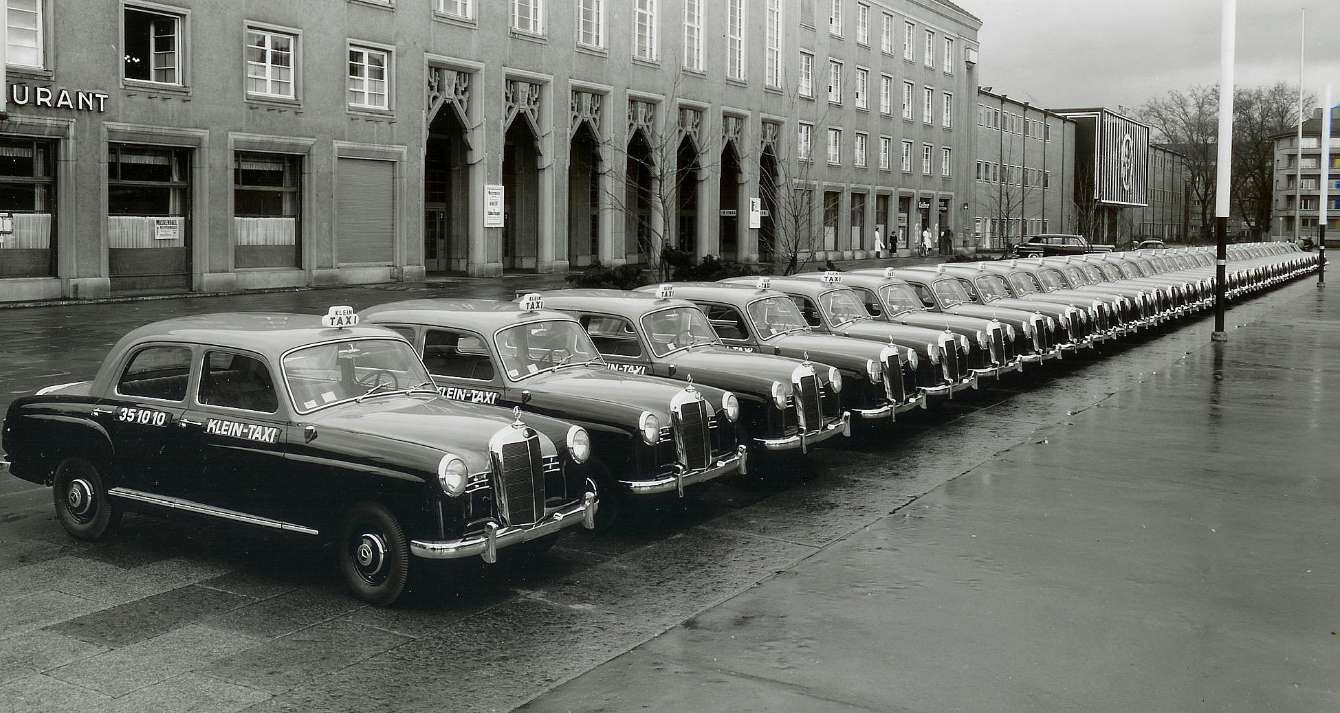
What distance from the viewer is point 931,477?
37.2 ft

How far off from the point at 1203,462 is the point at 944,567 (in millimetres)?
5085

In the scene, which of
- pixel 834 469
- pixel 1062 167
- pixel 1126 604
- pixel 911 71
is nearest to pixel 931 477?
pixel 834 469

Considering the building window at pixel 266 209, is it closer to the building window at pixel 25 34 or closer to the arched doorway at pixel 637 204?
the building window at pixel 25 34

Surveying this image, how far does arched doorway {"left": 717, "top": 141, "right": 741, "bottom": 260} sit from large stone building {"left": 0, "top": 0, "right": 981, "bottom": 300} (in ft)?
0.44

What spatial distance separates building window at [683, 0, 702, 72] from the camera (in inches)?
1873

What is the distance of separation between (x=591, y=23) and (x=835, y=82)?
845 inches

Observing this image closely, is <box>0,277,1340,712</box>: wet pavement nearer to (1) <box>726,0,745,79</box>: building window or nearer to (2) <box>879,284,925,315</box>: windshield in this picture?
(2) <box>879,284,925,315</box>: windshield

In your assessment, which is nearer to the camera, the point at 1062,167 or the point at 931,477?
the point at 931,477

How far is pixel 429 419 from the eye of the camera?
772 centimetres

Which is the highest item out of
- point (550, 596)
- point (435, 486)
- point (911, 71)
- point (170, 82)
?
point (911, 71)

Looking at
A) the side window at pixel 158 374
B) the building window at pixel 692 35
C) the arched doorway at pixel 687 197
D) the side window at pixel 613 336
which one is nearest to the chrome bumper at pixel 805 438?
the side window at pixel 613 336

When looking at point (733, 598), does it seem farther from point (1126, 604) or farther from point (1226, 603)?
point (1226, 603)

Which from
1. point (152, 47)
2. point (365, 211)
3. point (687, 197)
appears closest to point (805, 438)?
point (152, 47)

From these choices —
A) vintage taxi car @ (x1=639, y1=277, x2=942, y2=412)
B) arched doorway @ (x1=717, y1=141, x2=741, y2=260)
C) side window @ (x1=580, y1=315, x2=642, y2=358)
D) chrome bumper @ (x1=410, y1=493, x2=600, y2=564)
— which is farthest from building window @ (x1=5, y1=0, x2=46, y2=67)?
arched doorway @ (x1=717, y1=141, x2=741, y2=260)
